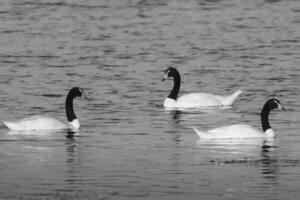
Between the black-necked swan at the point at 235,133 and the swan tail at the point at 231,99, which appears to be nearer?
the black-necked swan at the point at 235,133

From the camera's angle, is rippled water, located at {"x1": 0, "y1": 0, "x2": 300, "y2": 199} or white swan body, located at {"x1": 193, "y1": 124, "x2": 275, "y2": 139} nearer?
rippled water, located at {"x1": 0, "y1": 0, "x2": 300, "y2": 199}

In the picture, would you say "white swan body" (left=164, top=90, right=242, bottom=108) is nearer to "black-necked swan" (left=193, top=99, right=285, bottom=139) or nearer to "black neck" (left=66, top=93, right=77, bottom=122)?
"black neck" (left=66, top=93, right=77, bottom=122)

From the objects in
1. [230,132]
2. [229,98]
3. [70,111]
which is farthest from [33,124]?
[229,98]

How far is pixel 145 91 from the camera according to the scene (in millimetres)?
30672

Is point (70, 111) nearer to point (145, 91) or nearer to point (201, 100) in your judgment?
point (201, 100)

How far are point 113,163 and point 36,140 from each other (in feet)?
11.8

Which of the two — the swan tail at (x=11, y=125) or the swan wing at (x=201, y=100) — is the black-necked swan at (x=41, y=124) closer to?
the swan tail at (x=11, y=125)

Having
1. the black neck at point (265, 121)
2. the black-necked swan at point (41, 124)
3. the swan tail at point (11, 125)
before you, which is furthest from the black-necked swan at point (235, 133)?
the swan tail at point (11, 125)

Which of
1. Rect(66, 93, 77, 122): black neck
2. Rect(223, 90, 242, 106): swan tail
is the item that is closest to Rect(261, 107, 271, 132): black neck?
Rect(66, 93, 77, 122): black neck

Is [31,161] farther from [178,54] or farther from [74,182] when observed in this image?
[178,54]

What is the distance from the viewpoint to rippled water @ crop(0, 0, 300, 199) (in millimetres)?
17547

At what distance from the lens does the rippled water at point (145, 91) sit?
57.6 ft

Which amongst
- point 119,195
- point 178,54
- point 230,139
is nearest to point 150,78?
point 178,54

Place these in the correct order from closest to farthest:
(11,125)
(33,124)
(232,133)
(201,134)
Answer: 1. (201,134)
2. (232,133)
3. (11,125)
4. (33,124)
